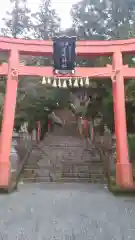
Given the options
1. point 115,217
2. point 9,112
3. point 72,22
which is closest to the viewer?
point 115,217

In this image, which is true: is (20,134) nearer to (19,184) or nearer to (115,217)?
(19,184)

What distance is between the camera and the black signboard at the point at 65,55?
30.1 ft

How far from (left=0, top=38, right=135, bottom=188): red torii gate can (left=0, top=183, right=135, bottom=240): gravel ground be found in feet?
5.08

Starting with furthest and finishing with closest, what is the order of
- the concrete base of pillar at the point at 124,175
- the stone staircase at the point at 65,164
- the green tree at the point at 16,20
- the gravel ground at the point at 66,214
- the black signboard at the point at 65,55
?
1. the green tree at the point at 16,20
2. the stone staircase at the point at 65,164
3. the black signboard at the point at 65,55
4. the concrete base of pillar at the point at 124,175
5. the gravel ground at the point at 66,214

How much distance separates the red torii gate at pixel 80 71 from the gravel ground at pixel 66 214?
155cm

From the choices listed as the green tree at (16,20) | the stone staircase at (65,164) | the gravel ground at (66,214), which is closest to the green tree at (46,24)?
the green tree at (16,20)

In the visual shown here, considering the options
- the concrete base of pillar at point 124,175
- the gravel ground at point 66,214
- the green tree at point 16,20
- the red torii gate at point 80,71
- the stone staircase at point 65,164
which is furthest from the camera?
the green tree at point 16,20

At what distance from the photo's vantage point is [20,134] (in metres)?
15.0

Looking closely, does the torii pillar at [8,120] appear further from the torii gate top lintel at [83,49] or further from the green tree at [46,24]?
the green tree at [46,24]

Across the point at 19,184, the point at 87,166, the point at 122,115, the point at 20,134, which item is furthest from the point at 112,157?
the point at 20,134

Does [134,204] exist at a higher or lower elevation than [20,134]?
lower

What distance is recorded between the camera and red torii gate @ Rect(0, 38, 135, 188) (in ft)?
29.0

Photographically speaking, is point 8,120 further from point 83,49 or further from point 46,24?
point 46,24

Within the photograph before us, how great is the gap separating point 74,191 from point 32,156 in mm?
5097
